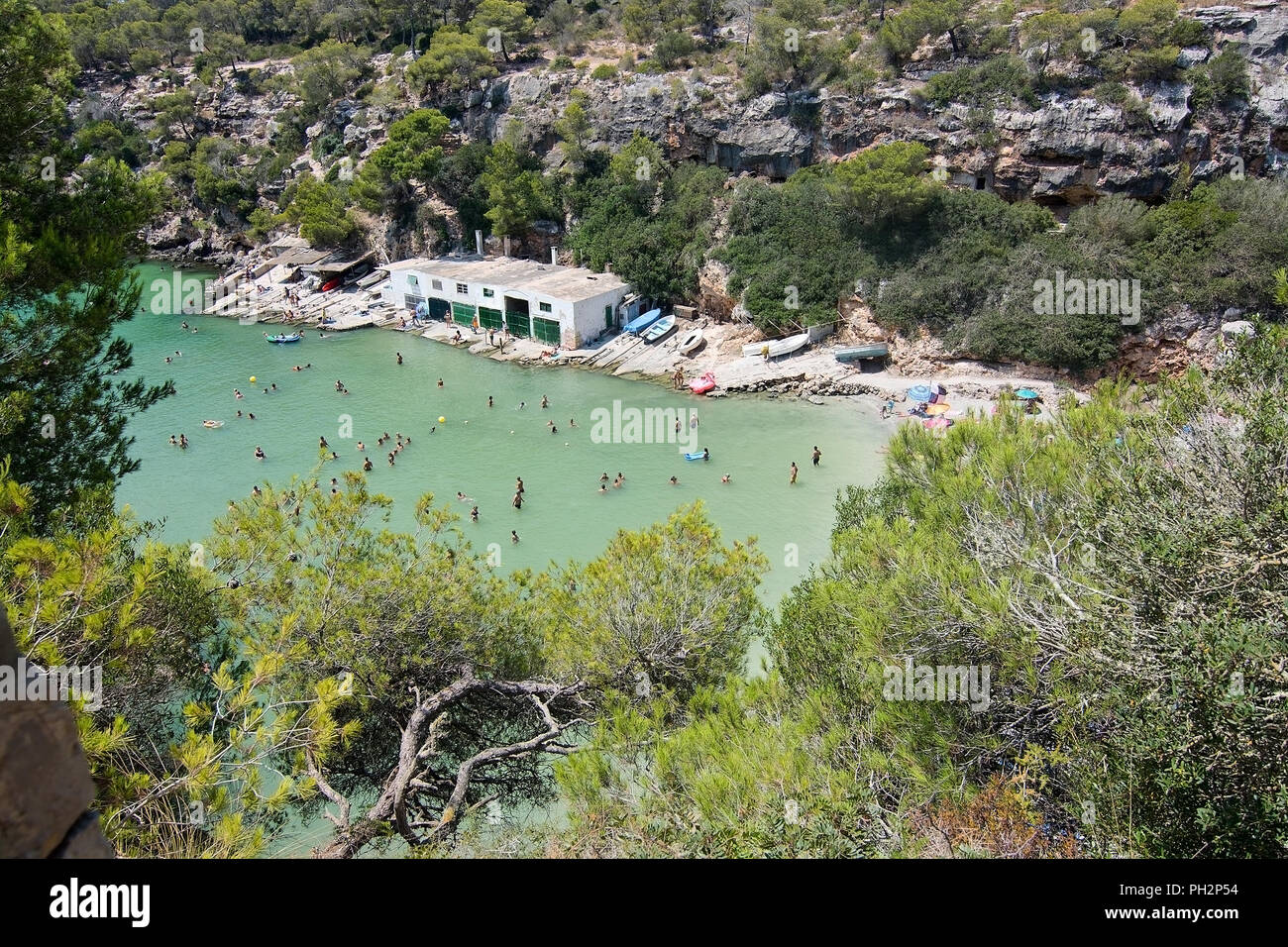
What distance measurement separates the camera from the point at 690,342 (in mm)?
33750

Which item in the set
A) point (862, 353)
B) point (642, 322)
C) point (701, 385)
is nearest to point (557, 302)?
point (642, 322)

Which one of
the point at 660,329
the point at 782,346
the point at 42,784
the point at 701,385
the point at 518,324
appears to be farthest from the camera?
the point at 518,324

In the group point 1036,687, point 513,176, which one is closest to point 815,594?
point 1036,687

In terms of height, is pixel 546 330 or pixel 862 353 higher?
pixel 546 330

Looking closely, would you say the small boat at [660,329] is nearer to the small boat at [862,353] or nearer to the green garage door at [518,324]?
the green garage door at [518,324]

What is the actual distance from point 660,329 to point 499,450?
1197 cm

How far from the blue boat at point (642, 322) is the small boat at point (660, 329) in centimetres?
20

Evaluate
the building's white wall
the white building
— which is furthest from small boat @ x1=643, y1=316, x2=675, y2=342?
the building's white wall

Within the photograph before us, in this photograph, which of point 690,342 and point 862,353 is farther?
point 690,342

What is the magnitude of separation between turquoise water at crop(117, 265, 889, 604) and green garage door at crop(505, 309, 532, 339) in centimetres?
250

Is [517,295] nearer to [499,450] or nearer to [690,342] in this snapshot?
[690,342]

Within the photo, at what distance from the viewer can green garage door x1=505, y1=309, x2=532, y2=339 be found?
3538 cm

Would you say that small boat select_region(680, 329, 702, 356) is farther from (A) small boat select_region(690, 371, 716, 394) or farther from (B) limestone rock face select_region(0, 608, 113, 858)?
(B) limestone rock face select_region(0, 608, 113, 858)

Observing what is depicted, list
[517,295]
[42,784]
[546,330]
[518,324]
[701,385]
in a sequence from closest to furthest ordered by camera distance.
→ [42,784] < [701,385] < [546,330] < [517,295] < [518,324]
